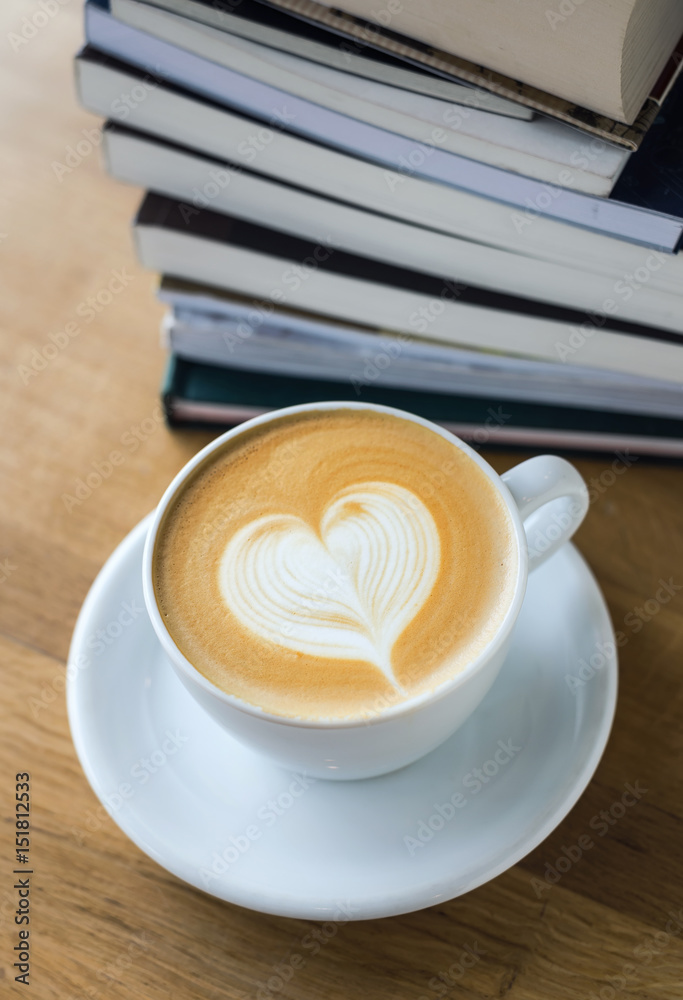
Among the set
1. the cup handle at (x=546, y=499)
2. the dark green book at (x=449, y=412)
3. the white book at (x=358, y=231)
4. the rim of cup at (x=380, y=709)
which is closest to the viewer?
the rim of cup at (x=380, y=709)

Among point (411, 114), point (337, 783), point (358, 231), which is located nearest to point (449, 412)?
point (358, 231)

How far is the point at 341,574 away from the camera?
0.64 m

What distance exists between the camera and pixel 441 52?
70 cm

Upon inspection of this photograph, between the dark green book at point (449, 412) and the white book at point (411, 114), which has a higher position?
the white book at point (411, 114)

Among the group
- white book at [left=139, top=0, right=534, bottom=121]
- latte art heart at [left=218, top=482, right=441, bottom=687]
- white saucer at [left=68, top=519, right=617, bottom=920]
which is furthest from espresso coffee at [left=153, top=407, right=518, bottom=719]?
white book at [left=139, top=0, right=534, bottom=121]

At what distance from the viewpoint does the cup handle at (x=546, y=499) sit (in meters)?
0.68

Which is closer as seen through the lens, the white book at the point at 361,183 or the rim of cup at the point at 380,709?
the rim of cup at the point at 380,709

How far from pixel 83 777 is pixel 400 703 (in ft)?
1.05

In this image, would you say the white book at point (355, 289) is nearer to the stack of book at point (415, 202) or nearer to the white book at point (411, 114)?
the stack of book at point (415, 202)

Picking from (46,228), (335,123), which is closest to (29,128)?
(46,228)

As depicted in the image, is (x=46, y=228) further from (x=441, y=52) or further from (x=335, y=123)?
(x=441, y=52)

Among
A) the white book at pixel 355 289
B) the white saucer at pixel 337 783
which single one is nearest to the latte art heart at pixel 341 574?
the white saucer at pixel 337 783

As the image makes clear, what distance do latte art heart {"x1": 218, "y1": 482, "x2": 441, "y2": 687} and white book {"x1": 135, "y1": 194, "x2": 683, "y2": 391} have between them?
0.27m

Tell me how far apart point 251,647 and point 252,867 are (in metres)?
0.16
